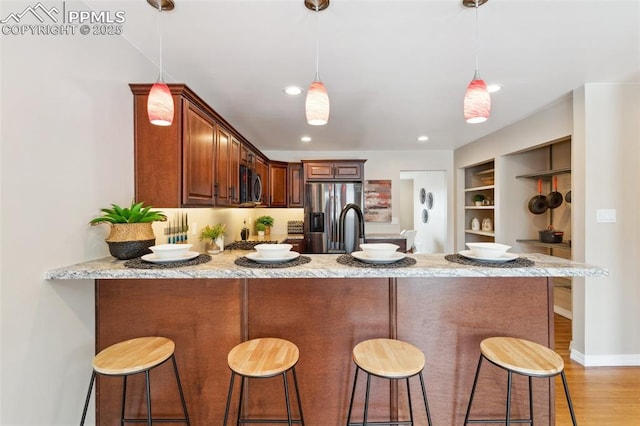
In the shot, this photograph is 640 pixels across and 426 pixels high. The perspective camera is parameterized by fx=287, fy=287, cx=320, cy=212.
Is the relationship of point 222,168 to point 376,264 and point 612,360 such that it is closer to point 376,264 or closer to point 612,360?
point 376,264

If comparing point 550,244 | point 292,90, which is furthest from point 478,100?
point 550,244

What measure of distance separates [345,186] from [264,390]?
3.55 m

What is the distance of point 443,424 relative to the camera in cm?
170

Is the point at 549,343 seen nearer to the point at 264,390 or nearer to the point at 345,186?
the point at 264,390

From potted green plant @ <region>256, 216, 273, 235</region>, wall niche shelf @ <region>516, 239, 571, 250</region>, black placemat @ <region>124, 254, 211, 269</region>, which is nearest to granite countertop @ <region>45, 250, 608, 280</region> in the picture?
black placemat @ <region>124, 254, 211, 269</region>

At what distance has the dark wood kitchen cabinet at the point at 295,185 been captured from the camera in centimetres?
Result: 552

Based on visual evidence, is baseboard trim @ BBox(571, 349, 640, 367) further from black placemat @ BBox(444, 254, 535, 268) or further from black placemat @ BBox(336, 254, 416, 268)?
black placemat @ BBox(336, 254, 416, 268)

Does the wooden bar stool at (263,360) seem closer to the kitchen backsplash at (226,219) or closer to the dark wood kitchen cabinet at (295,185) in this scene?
the kitchen backsplash at (226,219)

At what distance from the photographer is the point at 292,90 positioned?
2750 mm

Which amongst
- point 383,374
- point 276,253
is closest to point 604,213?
point 383,374

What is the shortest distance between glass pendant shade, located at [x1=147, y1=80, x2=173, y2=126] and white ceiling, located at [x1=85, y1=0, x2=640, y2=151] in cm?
55

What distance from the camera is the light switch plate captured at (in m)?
2.71

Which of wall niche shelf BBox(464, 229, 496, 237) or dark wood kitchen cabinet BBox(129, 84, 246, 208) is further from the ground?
dark wood kitchen cabinet BBox(129, 84, 246, 208)

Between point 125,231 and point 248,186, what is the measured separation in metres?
2.01
